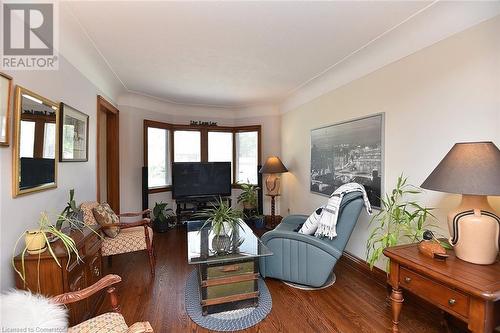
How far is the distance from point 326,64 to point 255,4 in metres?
1.53

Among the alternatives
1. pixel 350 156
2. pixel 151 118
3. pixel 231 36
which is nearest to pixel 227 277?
pixel 350 156

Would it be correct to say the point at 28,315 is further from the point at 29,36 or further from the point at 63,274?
the point at 29,36

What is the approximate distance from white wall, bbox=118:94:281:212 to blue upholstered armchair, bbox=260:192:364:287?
2.66 m

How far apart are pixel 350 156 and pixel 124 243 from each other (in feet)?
9.42

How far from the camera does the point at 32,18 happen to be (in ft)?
5.71

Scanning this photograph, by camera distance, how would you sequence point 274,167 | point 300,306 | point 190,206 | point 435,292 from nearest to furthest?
point 435,292, point 300,306, point 274,167, point 190,206

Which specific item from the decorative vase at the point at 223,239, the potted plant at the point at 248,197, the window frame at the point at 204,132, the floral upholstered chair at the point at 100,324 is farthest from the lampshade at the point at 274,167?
the floral upholstered chair at the point at 100,324

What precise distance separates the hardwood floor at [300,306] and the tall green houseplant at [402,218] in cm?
42

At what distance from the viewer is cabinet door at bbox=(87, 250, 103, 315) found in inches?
76.0

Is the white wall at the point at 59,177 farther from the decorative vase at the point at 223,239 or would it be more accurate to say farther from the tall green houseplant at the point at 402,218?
the tall green houseplant at the point at 402,218

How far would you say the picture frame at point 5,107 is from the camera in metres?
1.42

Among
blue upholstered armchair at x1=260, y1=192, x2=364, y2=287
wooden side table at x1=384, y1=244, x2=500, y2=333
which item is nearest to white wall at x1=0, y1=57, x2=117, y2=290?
blue upholstered armchair at x1=260, y1=192, x2=364, y2=287

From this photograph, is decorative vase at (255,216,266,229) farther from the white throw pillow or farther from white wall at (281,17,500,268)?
the white throw pillow

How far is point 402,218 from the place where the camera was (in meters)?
2.11
